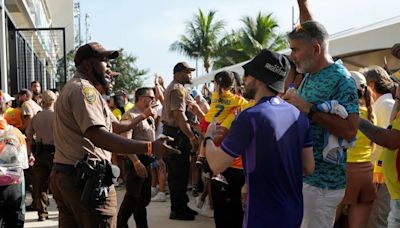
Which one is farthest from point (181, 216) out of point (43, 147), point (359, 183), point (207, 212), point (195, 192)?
point (359, 183)

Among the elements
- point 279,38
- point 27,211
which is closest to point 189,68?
point 27,211

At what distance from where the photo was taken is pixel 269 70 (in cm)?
288

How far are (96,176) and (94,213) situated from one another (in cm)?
27

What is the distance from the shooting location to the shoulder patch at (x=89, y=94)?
3.27 meters

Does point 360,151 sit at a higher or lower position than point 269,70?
lower

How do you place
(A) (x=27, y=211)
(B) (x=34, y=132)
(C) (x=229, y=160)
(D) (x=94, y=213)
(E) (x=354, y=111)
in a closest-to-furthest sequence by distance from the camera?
(C) (x=229, y=160), (E) (x=354, y=111), (D) (x=94, y=213), (B) (x=34, y=132), (A) (x=27, y=211)

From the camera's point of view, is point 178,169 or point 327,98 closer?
point 327,98

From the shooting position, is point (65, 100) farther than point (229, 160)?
Yes

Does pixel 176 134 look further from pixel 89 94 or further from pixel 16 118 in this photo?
pixel 89 94

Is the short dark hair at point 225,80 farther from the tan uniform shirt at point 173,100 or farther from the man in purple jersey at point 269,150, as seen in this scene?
the man in purple jersey at point 269,150

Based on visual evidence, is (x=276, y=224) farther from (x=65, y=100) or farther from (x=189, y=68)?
(x=189, y=68)

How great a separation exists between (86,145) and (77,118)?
0.75 feet

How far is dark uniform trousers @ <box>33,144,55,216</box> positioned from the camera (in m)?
7.58

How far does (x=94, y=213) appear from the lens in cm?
331
